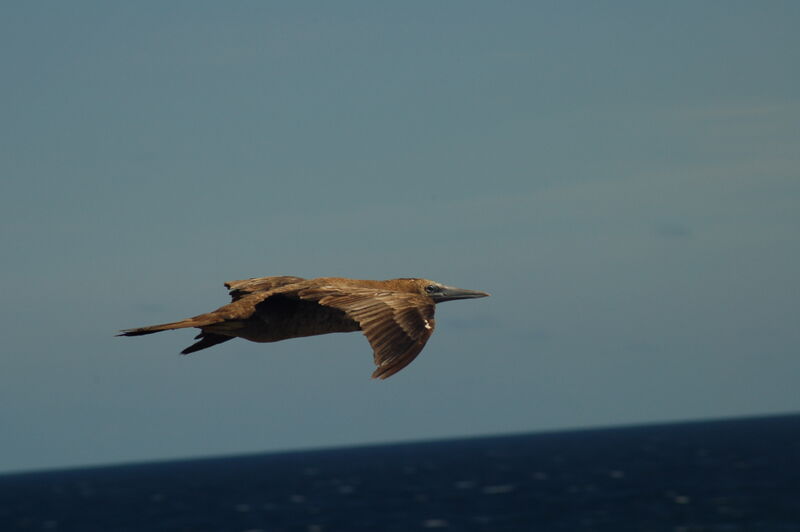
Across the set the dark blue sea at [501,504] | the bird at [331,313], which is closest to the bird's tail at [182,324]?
the bird at [331,313]

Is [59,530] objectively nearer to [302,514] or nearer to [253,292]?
[302,514]

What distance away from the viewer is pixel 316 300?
45.3 feet

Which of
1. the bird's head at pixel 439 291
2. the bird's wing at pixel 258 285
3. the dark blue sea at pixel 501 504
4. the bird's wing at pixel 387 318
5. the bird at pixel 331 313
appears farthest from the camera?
the dark blue sea at pixel 501 504

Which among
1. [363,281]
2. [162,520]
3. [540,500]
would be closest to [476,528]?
[540,500]

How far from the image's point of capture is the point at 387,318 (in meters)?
12.6

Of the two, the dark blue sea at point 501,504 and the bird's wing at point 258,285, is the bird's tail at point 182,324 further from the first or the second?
the dark blue sea at point 501,504

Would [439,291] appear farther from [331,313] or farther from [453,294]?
[331,313]

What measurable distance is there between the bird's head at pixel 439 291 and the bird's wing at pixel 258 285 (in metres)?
1.84

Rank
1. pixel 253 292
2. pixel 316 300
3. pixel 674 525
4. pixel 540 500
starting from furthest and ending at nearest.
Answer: pixel 540 500 → pixel 674 525 → pixel 253 292 → pixel 316 300

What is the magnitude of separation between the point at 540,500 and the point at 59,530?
6310 centimetres

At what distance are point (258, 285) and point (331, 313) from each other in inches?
55.5

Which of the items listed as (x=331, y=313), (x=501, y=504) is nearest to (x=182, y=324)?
(x=331, y=313)

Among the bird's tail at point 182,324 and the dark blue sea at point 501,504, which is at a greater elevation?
the bird's tail at point 182,324

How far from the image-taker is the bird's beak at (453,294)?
1666cm
